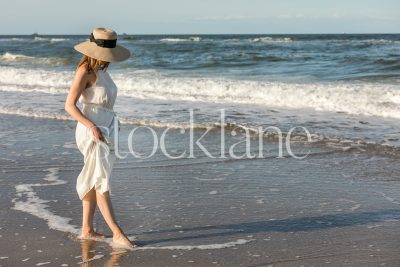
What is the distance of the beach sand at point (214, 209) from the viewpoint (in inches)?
180

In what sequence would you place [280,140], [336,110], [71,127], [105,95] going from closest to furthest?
[105,95] < [280,140] < [71,127] < [336,110]

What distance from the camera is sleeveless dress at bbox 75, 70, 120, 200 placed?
4516 millimetres

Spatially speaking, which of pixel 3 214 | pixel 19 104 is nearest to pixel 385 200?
pixel 3 214

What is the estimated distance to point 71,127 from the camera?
10.7 m

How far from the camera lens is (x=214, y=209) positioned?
5.80m

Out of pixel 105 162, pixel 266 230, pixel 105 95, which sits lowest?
pixel 266 230

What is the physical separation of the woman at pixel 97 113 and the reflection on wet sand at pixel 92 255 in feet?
0.42

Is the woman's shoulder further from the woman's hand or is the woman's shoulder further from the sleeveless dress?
the woman's hand

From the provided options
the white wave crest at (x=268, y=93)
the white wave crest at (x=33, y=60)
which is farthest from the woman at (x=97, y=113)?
the white wave crest at (x=33, y=60)

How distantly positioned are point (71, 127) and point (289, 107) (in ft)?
15.7

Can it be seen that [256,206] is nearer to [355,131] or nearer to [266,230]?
[266,230]

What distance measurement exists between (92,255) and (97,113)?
1004 mm

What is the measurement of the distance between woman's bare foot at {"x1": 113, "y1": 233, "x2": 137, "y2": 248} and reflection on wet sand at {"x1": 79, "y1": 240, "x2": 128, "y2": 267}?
2.3 inches

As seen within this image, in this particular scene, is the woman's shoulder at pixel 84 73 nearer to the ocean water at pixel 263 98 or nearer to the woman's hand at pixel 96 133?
the woman's hand at pixel 96 133
